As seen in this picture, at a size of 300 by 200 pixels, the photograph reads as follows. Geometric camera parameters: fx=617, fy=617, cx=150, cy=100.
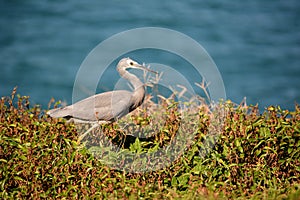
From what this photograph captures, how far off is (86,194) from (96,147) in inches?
23.1

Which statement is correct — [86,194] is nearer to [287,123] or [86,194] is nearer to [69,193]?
[69,193]

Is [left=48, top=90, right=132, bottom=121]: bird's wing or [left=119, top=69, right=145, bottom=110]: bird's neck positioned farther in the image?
[left=119, top=69, right=145, bottom=110]: bird's neck

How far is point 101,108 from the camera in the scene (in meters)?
6.79

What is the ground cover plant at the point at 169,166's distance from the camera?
5.51m

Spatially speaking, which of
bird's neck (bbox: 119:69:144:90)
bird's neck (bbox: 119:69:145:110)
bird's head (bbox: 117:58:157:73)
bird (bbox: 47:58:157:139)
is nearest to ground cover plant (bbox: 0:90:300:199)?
bird (bbox: 47:58:157:139)

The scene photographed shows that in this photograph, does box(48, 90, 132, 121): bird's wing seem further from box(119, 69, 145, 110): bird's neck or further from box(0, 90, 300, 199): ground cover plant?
box(0, 90, 300, 199): ground cover plant

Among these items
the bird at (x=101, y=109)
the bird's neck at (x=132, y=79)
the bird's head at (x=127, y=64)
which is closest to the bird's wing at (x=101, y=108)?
the bird at (x=101, y=109)

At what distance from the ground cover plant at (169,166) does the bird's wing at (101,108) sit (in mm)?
470

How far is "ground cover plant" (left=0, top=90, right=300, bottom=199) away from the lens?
551cm

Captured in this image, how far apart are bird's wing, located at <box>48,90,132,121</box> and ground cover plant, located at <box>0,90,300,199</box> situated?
1.54ft

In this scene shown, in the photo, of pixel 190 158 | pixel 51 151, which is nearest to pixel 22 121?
pixel 51 151

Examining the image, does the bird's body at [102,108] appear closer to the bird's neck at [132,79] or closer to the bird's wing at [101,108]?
the bird's wing at [101,108]

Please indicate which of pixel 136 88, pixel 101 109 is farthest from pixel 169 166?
pixel 136 88

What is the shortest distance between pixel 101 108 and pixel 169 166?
1.31 metres
